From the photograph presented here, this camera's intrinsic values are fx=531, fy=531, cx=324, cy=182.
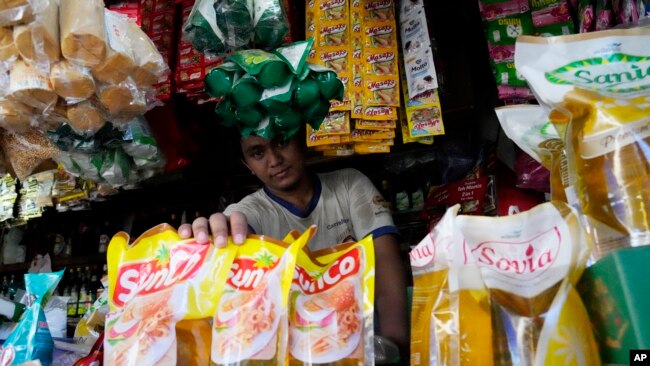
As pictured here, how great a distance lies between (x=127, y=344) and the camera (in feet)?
2.24

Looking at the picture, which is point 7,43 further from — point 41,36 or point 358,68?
point 358,68

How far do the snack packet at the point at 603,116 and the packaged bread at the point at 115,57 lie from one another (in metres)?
0.87

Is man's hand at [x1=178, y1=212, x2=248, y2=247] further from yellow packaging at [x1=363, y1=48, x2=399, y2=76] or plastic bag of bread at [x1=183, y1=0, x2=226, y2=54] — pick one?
yellow packaging at [x1=363, y1=48, x2=399, y2=76]

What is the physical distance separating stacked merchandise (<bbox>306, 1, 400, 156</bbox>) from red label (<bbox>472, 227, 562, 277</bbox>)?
110 centimetres

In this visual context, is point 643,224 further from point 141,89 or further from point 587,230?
point 141,89

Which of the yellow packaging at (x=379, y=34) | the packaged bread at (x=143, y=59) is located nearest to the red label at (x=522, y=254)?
the packaged bread at (x=143, y=59)

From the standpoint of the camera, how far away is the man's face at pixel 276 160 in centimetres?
172

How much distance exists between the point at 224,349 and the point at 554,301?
38 centimetres

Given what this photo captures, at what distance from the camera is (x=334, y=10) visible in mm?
1806

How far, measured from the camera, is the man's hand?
78 cm

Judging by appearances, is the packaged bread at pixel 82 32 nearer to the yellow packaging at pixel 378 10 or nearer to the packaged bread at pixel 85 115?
the packaged bread at pixel 85 115

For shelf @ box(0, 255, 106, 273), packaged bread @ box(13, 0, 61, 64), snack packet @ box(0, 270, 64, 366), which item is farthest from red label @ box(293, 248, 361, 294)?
shelf @ box(0, 255, 106, 273)

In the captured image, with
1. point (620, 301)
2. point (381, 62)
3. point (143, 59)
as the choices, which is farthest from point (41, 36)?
point (620, 301)

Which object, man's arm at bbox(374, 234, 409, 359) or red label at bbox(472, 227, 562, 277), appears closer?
red label at bbox(472, 227, 562, 277)
